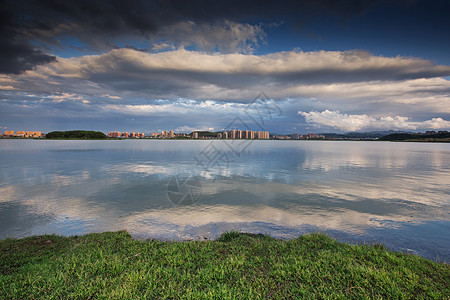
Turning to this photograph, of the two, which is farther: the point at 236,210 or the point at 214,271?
the point at 236,210

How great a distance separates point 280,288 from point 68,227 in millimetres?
11743

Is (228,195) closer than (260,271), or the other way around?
(260,271)

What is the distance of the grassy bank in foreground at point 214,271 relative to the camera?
5.32 m

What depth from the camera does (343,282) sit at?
567 centimetres

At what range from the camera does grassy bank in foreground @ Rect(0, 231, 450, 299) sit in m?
5.32

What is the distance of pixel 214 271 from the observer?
20.7 feet

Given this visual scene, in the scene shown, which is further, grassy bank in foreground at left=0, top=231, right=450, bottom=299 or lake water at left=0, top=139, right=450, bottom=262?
lake water at left=0, top=139, right=450, bottom=262

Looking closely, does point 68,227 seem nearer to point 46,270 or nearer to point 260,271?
point 46,270

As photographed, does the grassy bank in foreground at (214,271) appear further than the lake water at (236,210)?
No

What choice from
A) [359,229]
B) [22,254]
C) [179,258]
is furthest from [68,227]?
[359,229]

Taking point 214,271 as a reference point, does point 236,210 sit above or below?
below

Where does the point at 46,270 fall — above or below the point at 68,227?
above

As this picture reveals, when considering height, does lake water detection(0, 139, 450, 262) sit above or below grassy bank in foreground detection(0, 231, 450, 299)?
below

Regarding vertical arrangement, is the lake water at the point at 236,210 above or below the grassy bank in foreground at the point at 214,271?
below
